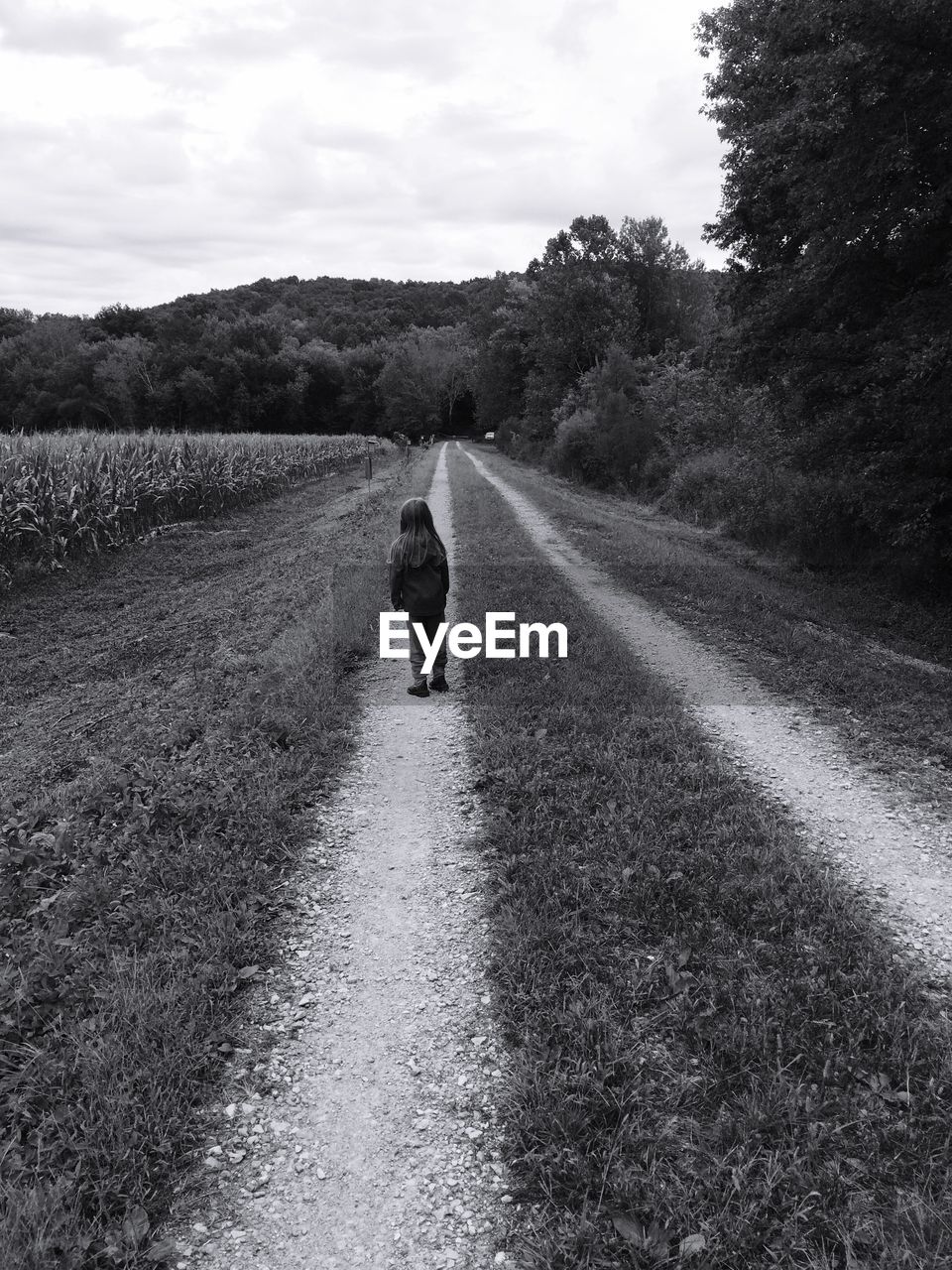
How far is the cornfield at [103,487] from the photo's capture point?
13.0 m

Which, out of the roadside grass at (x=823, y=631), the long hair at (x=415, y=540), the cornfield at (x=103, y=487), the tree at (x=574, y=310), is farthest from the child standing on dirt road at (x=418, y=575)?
the tree at (x=574, y=310)

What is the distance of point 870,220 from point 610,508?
14.5m

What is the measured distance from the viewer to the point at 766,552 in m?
16.5

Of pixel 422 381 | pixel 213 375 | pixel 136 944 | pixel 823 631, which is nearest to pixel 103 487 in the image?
pixel 136 944

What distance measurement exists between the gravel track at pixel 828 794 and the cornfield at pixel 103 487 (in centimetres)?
1091

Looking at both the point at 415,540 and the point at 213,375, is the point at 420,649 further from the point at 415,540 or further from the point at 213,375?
the point at 213,375

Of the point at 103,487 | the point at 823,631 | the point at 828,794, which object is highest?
the point at 103,487

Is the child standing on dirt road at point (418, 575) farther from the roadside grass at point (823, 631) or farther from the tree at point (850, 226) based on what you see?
the tree at point (850, 226)

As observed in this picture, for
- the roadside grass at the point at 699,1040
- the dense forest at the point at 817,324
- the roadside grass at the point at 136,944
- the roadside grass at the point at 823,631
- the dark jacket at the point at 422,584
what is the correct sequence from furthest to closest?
the dense forest at the point at 817,324
the dark jacket at the point at 422,584
the roadside grass at the point at 823,631
the roadside grass at the point at 136,944
the roadside grass at the point at 699,1040

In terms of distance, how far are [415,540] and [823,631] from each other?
649 centimetres

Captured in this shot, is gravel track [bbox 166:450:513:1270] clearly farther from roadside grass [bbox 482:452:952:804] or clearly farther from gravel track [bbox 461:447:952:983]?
roadside grass [bbox 482:452:952:804]

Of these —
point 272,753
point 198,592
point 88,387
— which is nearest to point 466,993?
point 272,753

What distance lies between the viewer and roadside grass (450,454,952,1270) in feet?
8.12

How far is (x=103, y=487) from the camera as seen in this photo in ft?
49.4
